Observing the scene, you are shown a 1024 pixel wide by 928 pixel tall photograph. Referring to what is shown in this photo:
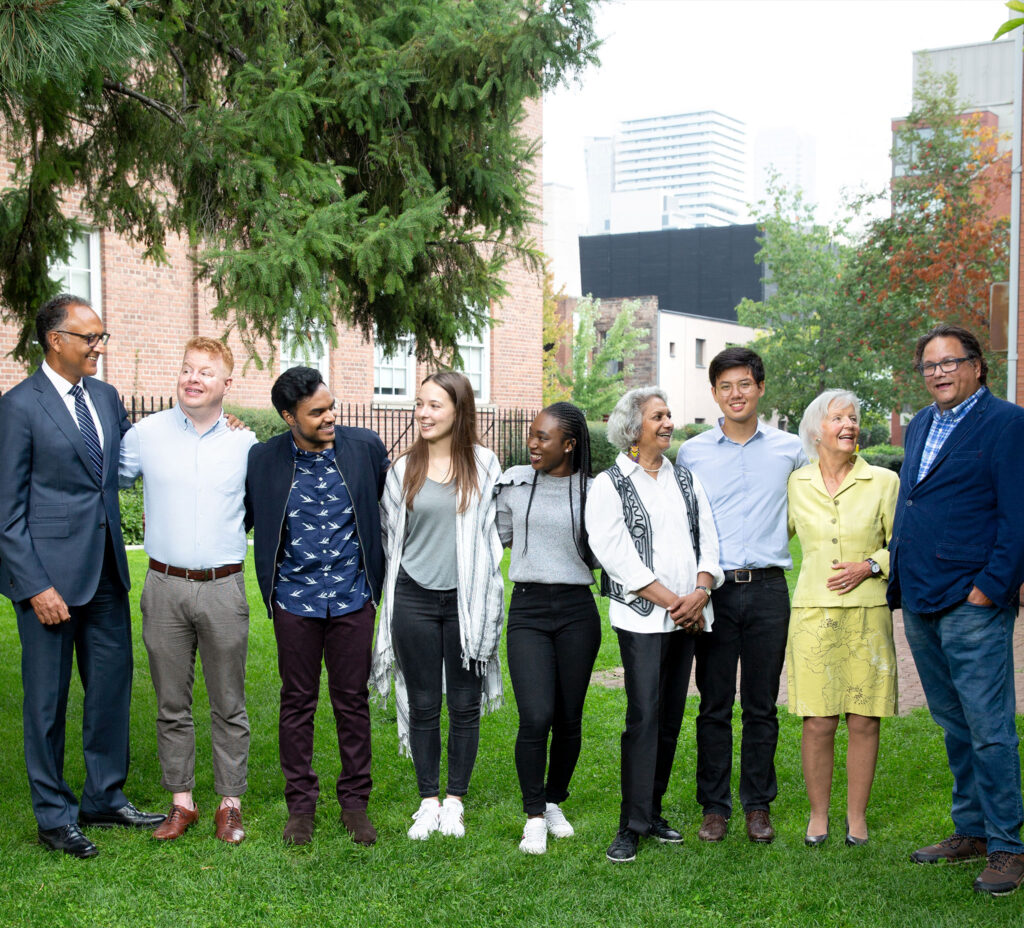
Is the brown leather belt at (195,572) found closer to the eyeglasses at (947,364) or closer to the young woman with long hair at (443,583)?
the young woman with long hair at (443,583)

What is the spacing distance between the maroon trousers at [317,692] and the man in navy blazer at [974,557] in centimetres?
233

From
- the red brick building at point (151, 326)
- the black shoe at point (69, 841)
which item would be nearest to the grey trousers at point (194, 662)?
the black shoe at point (69, 841)

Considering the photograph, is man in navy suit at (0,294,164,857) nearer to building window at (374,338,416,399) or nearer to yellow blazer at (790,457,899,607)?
yellow blazer at (790,457,899,607)

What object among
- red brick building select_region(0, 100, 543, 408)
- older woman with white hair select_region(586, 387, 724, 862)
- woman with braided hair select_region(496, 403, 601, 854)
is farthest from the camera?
red brick building select_region(0, 100, 543, 408)

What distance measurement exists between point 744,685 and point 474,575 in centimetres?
130

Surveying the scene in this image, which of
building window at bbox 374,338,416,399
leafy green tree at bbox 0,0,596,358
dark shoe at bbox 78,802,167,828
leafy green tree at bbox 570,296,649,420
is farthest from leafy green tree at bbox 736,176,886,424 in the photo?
dark shoe at bbox 78,802,167,828

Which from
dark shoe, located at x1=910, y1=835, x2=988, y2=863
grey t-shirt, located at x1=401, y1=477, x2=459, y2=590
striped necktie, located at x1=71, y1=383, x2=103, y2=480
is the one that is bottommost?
dark shoe, located at x1=910, y1=835, x2=988, y2=863

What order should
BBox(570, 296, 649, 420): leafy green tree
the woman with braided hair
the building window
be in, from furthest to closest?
1. BBox(570, 296, 649, 420): leafy green tree
2. the building window
3. the woman with braided hair

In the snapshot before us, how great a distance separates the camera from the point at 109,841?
189 inches

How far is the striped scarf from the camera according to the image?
15.7 ft

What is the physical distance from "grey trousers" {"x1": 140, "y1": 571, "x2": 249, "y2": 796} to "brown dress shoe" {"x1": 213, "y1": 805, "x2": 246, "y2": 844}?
0.08 meters

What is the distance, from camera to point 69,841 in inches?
183

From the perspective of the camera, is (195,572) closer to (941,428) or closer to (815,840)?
(815,840)

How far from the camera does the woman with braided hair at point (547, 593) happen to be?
15.4 ft
